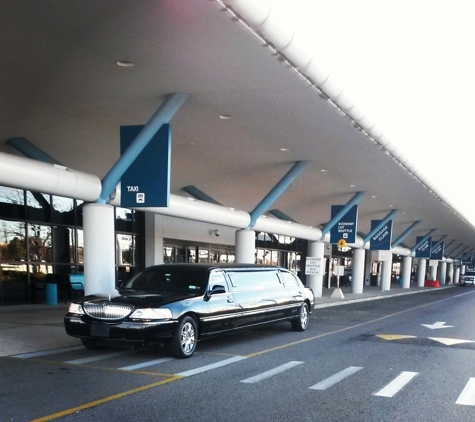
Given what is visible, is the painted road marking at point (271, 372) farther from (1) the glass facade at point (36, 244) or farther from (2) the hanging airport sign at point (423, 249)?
(2) the hanging airport sign at point (423, 249)

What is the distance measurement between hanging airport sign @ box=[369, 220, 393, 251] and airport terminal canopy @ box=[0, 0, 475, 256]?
1192cm

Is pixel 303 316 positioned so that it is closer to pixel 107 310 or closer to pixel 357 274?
pixel 107 310

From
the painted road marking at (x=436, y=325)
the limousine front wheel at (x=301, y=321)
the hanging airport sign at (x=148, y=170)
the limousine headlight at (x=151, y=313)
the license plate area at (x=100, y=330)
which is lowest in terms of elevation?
the painted road marking at (x=436, y=325)

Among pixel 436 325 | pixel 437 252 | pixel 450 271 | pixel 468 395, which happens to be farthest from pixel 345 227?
pixel 450 271

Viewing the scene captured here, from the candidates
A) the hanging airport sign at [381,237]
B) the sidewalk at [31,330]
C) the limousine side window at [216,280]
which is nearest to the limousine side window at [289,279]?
the limousine side window at [216,280]

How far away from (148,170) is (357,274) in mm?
23192

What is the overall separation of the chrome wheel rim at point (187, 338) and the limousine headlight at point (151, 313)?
451 millimetres

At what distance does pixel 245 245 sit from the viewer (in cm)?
1992

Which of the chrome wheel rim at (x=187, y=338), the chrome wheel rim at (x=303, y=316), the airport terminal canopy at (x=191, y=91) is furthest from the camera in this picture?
the chrome wheel rim at (x=303, y=316)

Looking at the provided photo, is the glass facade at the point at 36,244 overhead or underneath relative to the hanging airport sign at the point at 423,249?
overhead

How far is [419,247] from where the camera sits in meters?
49.5

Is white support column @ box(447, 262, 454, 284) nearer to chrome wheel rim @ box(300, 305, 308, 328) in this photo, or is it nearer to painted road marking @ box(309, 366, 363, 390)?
chrome wheel rim @ box(300, 305, 308, 328)

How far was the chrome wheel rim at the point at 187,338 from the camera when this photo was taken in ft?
28.8

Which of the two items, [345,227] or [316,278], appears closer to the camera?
[316,278]
